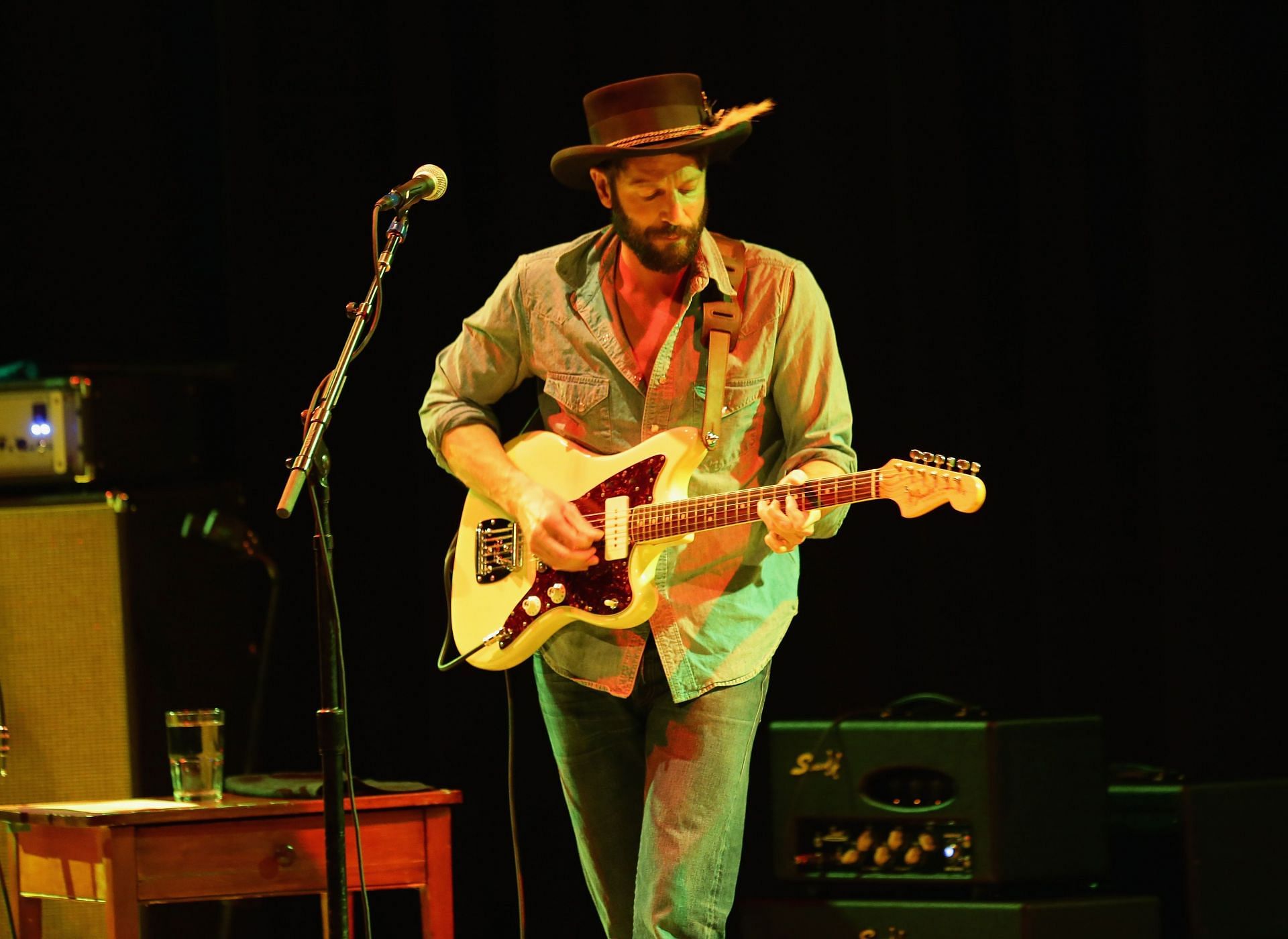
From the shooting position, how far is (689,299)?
2.80 metres

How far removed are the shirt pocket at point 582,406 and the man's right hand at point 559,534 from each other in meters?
0.15

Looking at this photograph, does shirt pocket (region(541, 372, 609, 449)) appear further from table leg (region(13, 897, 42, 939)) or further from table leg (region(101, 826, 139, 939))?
table leg (region(13, 897, 42, 939))

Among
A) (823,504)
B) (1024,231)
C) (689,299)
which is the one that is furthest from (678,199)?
(1024,231)

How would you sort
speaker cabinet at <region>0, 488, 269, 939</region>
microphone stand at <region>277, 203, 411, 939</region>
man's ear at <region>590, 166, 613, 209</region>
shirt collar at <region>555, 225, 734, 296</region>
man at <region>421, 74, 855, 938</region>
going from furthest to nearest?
speaker cabinet at <region>0, 488, 269, 939</region>, man's ear at <region>590, 166, 613, 209</region>, shirt collar at <region>555, 225, 734, 296</region>, man at <region>421, 74, 855, 938</region>, microphone stand at <region>277, 203, 411, 939</region>

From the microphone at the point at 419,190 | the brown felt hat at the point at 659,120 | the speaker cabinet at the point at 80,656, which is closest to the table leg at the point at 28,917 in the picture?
the speaker cabinet at the point at 80,656

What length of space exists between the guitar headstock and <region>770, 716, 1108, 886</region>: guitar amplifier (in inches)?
24.3

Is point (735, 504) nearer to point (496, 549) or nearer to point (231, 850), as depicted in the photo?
point (496, 549)

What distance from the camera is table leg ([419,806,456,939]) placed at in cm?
301

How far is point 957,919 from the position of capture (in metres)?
2.90

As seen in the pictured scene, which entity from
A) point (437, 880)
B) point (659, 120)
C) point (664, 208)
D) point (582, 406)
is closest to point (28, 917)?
point (437, 880)

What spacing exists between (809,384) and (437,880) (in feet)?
4.01

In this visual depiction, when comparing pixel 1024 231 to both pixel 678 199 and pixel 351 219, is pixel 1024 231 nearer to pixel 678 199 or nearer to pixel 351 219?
pixel 678 199

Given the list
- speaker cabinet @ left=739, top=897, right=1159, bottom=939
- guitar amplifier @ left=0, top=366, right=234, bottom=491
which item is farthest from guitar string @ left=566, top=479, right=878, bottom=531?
guitar amplifier @ left=0, top=366, right=234, bottom=491

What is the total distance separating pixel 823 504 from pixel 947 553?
1141 mm
